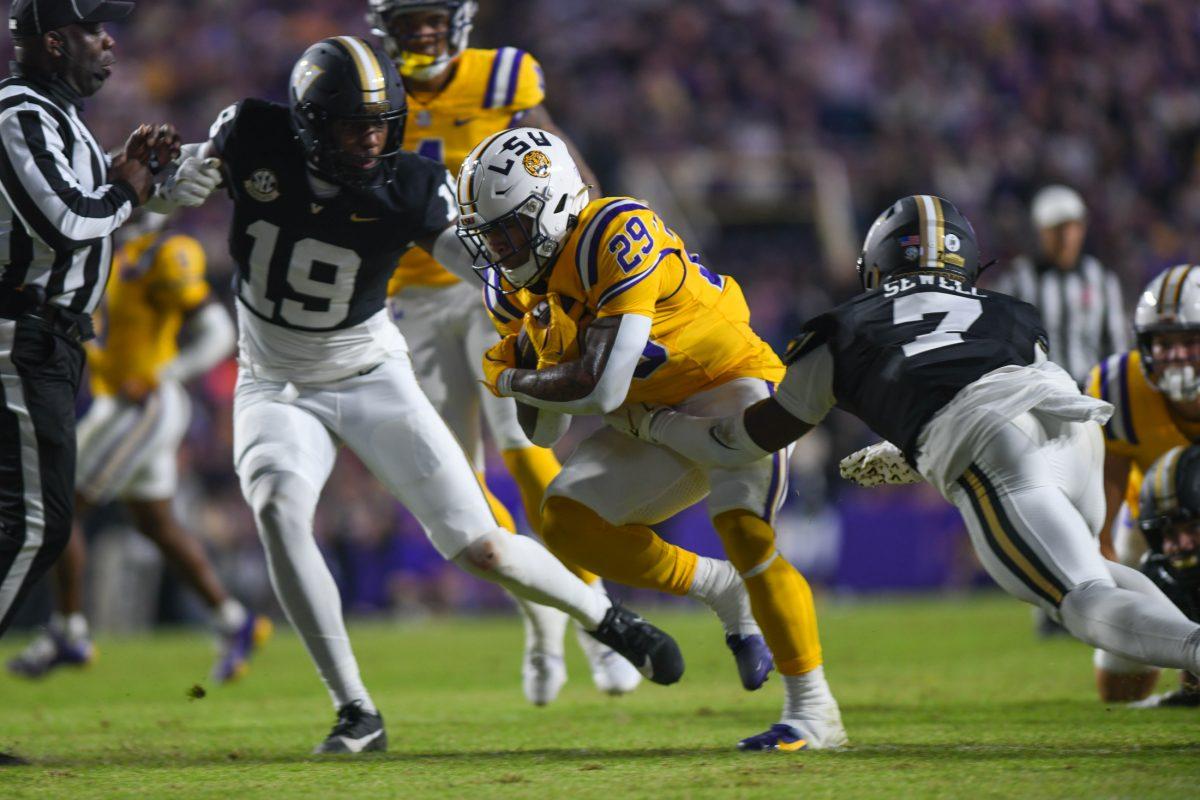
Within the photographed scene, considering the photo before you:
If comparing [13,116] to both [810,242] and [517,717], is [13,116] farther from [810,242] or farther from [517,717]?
[810,242]

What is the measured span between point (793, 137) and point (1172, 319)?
10.4 meters

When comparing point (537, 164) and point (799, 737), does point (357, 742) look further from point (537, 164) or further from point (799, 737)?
point (537, 164)

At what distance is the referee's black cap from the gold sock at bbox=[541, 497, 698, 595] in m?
1.90

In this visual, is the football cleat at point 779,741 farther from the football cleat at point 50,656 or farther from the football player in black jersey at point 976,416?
the football cleat at point 50,656

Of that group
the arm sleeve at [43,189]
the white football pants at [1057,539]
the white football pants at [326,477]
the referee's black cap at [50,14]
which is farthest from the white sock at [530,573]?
the referee's black cap at [50,14]

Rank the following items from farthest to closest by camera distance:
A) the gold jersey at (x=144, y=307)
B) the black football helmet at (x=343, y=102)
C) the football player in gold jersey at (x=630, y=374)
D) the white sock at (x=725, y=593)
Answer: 1. the gold jersey at (x=144, y=307)
2. the white sock at (x=725, y=593)
3. the black football helmet at (x=343, y=102)
4. the football player in gold jersey at (x=630, y=374)

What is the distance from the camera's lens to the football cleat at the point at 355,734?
4.39 m

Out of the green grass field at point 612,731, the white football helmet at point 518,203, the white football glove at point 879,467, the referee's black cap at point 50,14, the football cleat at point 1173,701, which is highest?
the referee's black cap at point 50,14

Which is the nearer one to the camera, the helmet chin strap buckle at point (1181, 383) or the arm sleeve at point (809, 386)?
the arm sleeve at point (809, 386)

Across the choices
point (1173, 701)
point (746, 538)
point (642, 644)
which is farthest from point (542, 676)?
point (1173, 701)

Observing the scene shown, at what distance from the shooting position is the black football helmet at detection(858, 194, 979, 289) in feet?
13.3

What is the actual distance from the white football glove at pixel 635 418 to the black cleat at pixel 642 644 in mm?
569

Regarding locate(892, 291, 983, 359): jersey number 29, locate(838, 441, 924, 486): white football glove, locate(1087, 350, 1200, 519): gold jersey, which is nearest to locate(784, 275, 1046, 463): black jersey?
locate(892, 291, 983, 359): jersey number 29

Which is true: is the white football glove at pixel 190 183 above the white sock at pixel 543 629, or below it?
above
